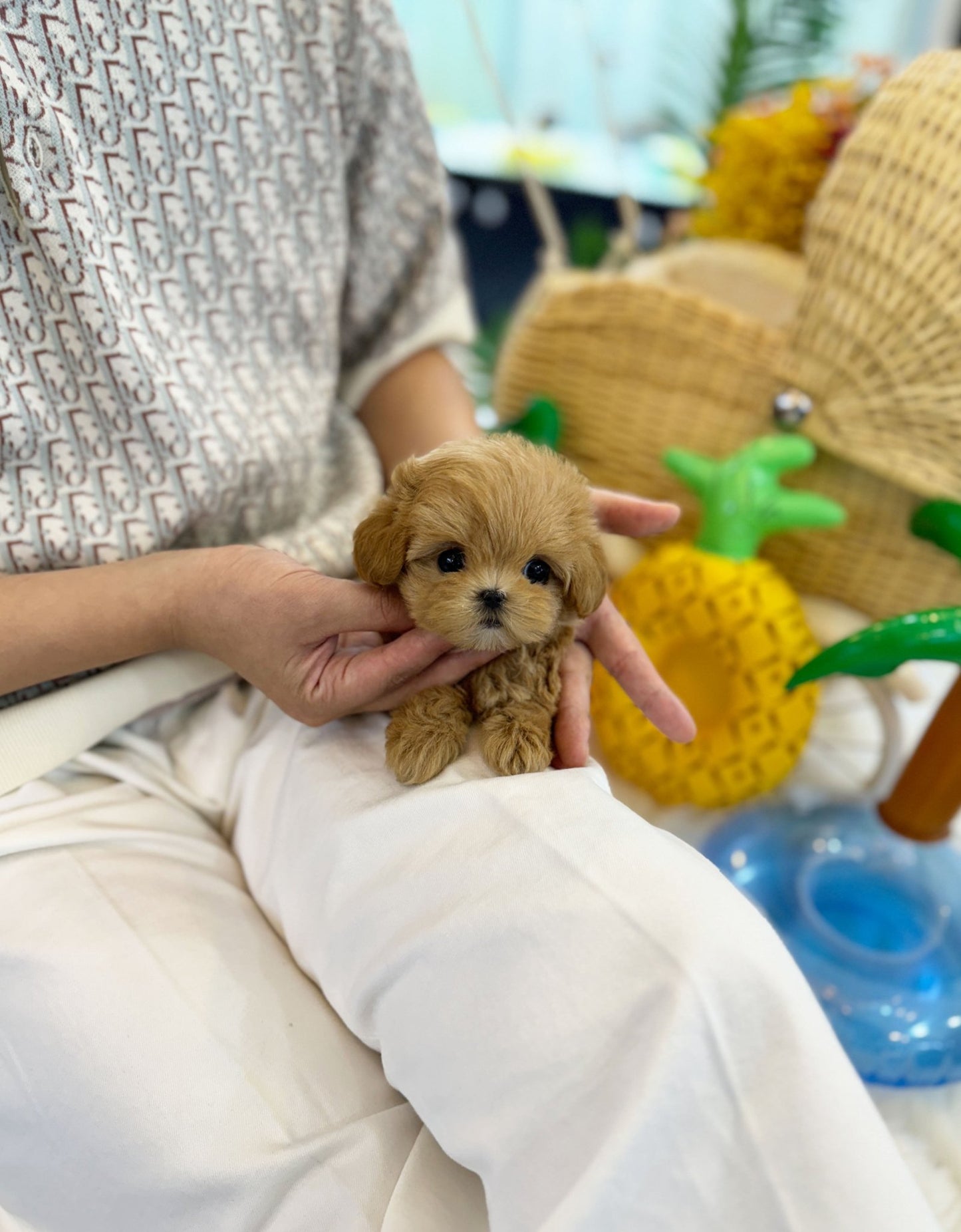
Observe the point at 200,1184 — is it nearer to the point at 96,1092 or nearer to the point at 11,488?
the point at 96,1092

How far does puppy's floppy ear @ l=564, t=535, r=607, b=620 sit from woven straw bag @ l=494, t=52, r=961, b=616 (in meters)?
0.52

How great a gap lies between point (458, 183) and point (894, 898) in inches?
80.3

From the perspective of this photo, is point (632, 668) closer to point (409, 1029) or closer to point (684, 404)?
point (409, 1029)

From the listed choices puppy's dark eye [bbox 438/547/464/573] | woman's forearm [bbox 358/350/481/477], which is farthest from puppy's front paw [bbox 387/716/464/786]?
woman's forearm [bbox 358/350/481/477]

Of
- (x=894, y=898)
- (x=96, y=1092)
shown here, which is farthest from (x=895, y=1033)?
(x=96, y=1092)

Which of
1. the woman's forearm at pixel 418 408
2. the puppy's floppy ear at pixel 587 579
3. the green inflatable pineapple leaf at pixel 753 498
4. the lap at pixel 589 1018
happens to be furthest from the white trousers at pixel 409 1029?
the green inflatable pineapple leaf at pixel 753 498

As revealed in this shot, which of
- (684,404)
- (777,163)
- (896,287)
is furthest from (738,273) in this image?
(896,287)

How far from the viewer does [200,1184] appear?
1.60 feet

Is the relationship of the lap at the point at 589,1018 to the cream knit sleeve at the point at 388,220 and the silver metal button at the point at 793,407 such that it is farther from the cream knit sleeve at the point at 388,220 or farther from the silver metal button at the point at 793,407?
→ the silver metal button at the point at 793,407

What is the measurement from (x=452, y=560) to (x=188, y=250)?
36cm

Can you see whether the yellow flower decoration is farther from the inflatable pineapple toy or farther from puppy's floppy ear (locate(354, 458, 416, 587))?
puppy's floppy ear (locate(354, 458, 416, 587))

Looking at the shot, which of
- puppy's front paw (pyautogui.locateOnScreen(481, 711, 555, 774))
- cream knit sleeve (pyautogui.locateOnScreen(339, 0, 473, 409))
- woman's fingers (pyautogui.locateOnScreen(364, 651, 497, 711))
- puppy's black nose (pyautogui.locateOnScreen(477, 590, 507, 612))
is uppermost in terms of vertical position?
cream knit sleeve (pyautogui.locateOnScreen(339, 0, 473, 409))

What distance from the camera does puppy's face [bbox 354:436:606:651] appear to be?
48 centimetres

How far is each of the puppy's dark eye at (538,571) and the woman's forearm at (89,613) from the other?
0.80 feet
